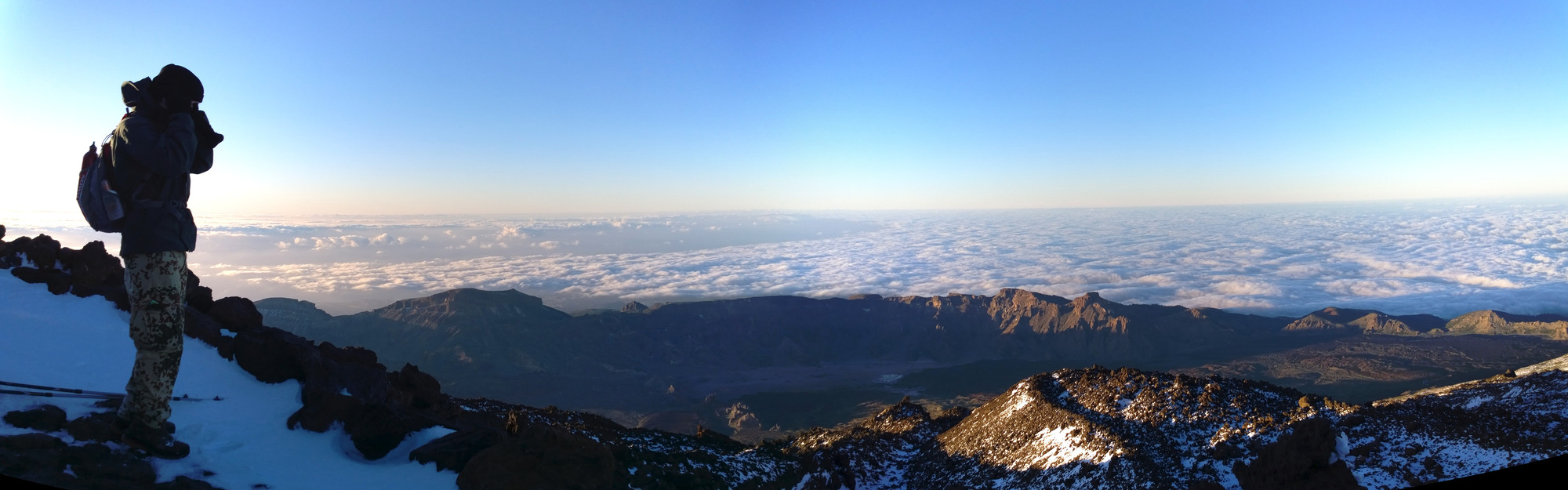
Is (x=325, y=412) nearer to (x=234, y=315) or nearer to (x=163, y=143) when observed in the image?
(x=163, y=143)

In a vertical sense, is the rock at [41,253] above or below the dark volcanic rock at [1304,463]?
above

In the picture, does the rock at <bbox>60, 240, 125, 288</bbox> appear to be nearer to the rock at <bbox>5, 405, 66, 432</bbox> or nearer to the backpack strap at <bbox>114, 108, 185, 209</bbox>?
the rock at <bbox>5, 405, 66, 432</bbox>

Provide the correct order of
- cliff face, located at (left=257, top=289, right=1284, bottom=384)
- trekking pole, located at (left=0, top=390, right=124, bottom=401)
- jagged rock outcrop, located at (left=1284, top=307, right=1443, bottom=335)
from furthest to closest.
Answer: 1. cliff face, located at (left=257, top=289, right=1284, bottom=384)
2. jagged rock outcrop, located at (left=1284, top=307, right=1443, bottom=335)
3. trekking pole, located at (left=0, top=390, right=124, bottom=401)

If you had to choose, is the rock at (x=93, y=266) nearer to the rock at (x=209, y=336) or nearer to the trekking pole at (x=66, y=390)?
the rock at (x=209, y=336)

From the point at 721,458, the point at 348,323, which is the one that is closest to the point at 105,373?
the point at 721,458

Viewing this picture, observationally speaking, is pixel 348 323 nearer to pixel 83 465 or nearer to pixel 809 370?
pixel 809 370

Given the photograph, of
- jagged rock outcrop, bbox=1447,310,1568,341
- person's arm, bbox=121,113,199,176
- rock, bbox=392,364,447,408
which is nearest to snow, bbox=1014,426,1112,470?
rock, bbox=392,364,447,408

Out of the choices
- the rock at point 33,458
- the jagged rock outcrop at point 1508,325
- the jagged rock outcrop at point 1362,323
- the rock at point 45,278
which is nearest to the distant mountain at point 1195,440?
the rock at point 33,458
